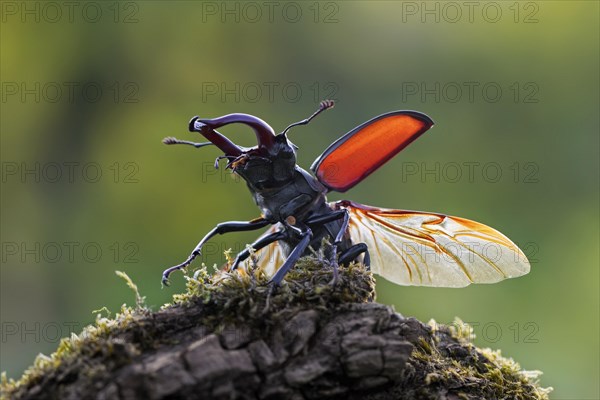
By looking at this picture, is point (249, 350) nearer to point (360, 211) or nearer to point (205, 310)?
point (205, 310)

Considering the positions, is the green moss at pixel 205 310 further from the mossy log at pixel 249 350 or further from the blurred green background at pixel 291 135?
the blurred green background at pixel 291 135

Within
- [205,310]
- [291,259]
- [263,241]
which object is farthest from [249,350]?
[263,241]

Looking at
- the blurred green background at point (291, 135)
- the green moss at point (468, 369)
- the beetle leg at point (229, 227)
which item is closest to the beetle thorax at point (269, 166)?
the beetle leg at point (229, 227)

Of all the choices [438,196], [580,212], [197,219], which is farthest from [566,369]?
[197,219]

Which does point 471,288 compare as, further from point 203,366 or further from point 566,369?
point 203,366

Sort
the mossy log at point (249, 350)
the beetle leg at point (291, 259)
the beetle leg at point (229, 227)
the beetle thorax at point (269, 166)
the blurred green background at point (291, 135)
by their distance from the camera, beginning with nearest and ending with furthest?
the mossy log at point (249, 350) → the beetle leg at point (291, 259) → the beetle thorax at point (269, 166) → the beetle leg at point (229, 227) → the blurred green background at point (291, 135)

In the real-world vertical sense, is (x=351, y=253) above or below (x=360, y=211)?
below
